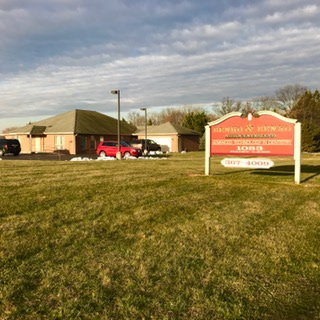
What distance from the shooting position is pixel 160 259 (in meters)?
4.59

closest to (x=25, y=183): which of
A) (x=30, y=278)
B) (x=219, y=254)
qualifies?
(x=30, y=278)

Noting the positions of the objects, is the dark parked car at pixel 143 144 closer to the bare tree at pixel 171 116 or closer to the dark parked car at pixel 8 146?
the dark parked car at pixel 8 146

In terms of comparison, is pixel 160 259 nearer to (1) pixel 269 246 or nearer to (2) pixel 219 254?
(2) pixel 219 254

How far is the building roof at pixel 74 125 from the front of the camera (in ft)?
128

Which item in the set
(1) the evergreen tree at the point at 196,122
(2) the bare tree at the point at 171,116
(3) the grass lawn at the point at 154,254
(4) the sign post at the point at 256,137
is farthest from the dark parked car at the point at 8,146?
(2) the bare tree at the point at 171,116

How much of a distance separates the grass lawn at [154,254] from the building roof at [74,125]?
31.2 m

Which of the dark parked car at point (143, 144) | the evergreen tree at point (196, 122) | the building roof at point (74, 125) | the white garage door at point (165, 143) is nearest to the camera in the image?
the dark parked car at point (143, 144)

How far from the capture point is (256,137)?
12.1 m

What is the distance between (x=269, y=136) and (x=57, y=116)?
36703 mm

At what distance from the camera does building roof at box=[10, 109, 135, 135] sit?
38875 mm

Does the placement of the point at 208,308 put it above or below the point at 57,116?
below

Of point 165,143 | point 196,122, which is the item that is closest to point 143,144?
point 165,143

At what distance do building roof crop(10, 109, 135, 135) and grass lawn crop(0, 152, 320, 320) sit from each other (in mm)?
31187

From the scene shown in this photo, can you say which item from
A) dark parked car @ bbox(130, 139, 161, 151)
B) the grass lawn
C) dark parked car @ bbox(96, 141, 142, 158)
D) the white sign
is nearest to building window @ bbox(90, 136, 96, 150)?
dark parked car @ bbox(130, 139, 161, 151)
